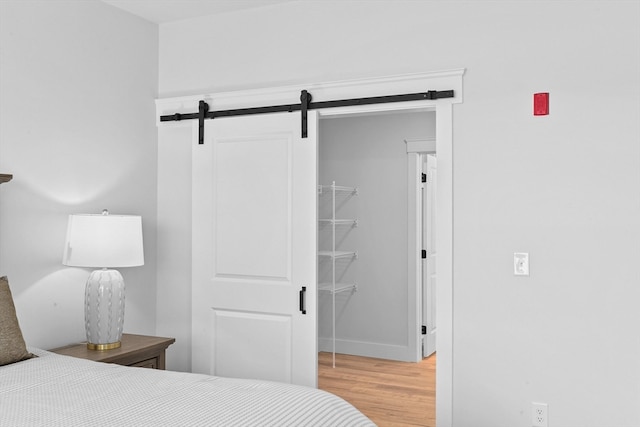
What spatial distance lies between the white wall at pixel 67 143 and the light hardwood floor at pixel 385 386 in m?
1.62

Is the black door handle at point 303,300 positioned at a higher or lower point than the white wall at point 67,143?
lower

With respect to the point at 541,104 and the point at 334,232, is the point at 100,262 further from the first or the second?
the point at 334,232

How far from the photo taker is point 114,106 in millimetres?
3855

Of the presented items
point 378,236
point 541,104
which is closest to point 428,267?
point 378,236

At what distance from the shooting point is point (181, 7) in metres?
3.87

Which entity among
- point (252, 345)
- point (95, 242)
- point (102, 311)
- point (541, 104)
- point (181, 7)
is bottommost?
point (252, 345)

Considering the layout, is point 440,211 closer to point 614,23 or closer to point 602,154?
point 602,154

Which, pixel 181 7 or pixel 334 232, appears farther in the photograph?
pixel 334 232

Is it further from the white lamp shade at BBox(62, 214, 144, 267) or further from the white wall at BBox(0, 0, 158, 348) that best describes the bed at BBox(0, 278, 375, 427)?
Result: the white wall at BBox(0, 0, 158, 348)

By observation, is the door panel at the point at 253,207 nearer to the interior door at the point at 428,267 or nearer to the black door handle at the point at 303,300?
the black door handle at the point at 303,300

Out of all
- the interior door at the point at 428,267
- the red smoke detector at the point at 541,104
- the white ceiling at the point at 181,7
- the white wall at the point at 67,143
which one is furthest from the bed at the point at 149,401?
the interior door at the point at 428,267

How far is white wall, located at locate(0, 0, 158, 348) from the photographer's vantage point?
126 inches

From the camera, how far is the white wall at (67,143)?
3.21 metres

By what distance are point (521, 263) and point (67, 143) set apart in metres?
2.67
